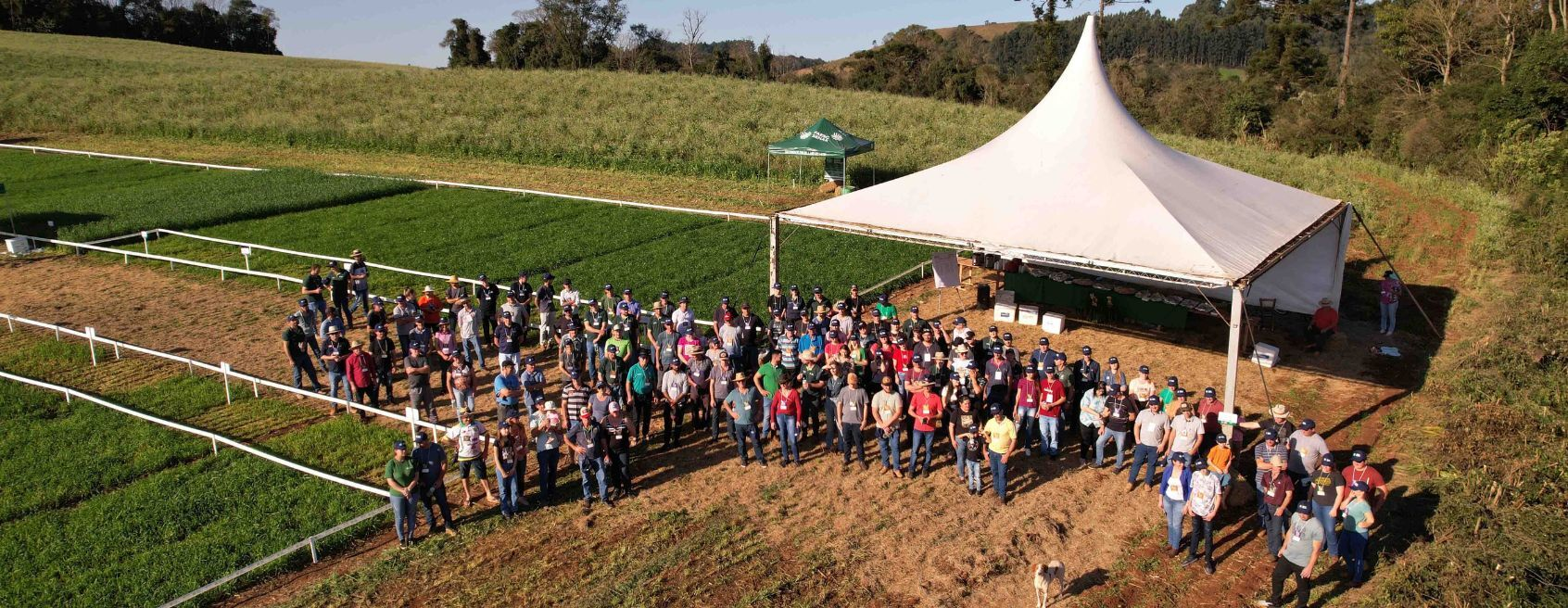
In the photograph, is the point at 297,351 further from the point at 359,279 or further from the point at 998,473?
the point at 998,473

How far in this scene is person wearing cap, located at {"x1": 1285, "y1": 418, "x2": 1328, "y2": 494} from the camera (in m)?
10.2

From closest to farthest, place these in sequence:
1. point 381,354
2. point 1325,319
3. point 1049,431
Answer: point 1049,431 → point 381,354 → point 1325,319

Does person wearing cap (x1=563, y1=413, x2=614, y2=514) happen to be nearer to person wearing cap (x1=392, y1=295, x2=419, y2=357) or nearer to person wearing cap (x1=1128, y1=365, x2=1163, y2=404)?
person wearing cap (x1=392, y1=295, x2=419, y2=357)

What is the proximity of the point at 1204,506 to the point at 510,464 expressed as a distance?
7.35 metres

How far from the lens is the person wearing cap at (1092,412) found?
11891mm

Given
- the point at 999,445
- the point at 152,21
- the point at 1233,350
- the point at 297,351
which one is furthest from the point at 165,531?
the point at 152,21

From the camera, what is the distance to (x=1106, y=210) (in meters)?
14.2

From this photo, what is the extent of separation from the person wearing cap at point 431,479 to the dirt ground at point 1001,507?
0.58m

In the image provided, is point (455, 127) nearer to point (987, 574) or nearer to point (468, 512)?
point (468, 512)

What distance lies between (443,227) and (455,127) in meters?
18.4

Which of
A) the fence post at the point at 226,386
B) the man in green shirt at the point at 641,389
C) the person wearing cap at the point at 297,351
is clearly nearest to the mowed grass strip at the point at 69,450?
the fence post at the point at 226,386

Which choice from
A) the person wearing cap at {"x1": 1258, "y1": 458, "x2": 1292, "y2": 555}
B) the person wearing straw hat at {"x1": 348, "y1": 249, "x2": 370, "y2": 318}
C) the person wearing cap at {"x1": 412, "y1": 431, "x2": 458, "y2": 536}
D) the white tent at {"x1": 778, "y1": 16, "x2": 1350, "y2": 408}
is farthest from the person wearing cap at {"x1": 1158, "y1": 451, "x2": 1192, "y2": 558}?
the person wearing straw hat at {"x1": 348, "y1": 249, "x2": 370, "y2": 318}

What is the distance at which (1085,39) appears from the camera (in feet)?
57.4

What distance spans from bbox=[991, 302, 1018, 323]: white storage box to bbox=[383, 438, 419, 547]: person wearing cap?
36.8 ft
